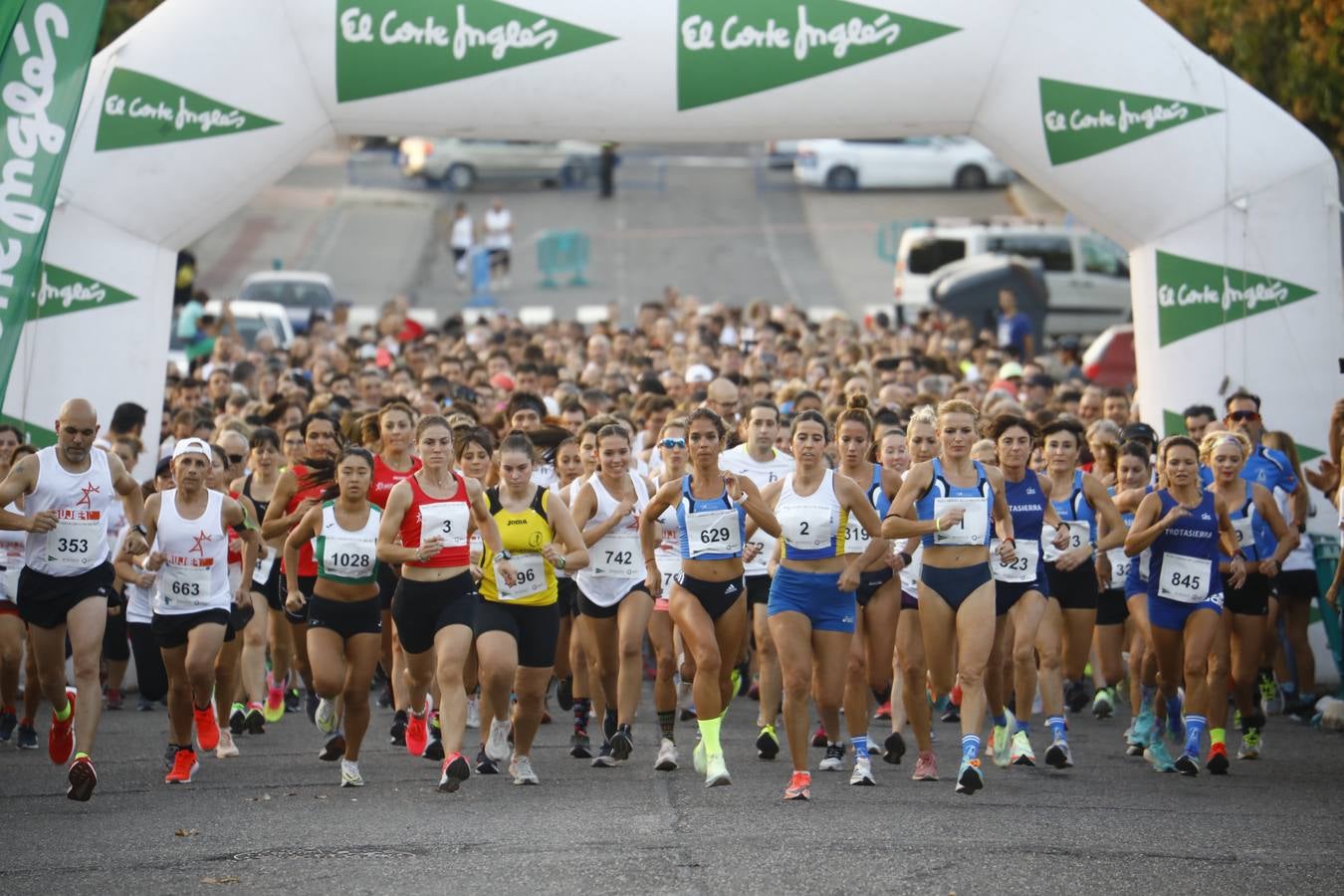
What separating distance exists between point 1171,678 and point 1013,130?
4.82m

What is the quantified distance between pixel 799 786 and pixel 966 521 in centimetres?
162

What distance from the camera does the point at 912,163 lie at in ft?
153

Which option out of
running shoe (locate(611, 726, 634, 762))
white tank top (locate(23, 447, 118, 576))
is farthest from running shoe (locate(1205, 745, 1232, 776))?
white tank top (locate(23, 447, 118, 576))

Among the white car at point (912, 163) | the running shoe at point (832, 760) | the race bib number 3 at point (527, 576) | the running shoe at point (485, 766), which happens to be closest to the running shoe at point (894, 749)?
the running shoe at point (832, 760)

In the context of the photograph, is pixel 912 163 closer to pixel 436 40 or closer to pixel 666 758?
pixel 436 40

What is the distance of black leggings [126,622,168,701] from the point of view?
39.1 feet

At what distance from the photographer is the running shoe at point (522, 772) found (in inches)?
416

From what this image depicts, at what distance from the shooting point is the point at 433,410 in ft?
50.3

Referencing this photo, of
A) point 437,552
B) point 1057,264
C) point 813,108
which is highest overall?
point 1057,264

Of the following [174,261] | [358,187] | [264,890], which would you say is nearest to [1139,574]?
[264,890]

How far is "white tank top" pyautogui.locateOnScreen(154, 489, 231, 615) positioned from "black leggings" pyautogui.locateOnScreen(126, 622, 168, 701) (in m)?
1.28

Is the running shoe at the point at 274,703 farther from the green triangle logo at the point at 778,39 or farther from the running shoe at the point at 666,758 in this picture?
the green triangle logo at the point at 778,39

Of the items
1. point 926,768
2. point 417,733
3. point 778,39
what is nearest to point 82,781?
point 417,733

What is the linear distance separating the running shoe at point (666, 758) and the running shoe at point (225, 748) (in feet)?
7.88
